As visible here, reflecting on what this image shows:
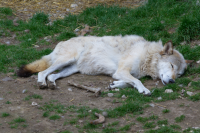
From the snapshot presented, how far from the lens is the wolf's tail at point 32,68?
553cm

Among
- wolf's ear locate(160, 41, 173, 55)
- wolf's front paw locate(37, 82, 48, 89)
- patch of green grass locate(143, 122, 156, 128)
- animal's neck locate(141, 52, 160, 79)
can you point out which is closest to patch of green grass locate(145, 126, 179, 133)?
patch of green grass locate(143, 122, 156, 128)

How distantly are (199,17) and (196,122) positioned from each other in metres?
3.87

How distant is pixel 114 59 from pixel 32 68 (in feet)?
6.33

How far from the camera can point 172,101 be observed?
169 inches

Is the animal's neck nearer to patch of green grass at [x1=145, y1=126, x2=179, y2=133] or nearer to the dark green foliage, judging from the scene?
patch of green grass at [x1=145, y1=126, x2=179, y2=133]

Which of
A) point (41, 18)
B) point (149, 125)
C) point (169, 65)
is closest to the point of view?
point (149, 125)

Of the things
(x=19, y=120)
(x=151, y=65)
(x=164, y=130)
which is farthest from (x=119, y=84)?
(x=19, y=120)

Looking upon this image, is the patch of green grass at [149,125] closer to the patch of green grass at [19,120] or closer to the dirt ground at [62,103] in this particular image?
the dirt ground at [62,103]

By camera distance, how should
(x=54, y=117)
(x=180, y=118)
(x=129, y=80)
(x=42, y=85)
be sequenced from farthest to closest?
(x=129, y=80) < (x=42, y=85) < (x=54, y=117) < (x=180, y=118)

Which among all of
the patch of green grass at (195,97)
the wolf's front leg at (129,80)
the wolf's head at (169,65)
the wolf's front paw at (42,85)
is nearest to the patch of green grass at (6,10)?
the wolf's front paw at (42,85)

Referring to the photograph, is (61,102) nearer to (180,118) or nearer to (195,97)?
(180,118)

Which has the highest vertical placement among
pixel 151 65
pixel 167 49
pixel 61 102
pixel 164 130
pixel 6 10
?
pixel 6 10

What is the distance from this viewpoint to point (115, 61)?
5.77 meters

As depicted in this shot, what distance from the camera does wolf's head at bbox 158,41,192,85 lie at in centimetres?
520
